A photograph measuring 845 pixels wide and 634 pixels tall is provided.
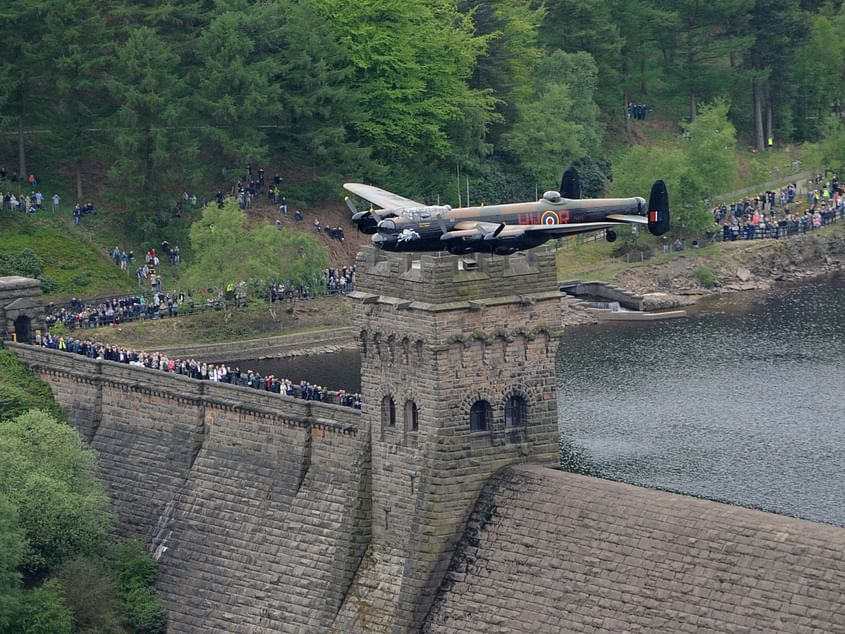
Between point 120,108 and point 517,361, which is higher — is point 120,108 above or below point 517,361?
above

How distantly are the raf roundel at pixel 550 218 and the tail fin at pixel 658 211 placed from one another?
3468 millimetres

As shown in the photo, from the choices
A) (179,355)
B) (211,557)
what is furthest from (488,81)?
(211,557)

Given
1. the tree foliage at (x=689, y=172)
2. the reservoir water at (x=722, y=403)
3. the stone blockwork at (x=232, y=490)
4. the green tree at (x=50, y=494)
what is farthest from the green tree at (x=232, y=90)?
the green tree at (x=50, y=494)

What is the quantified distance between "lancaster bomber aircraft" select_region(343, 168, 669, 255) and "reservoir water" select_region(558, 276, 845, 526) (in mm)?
25656

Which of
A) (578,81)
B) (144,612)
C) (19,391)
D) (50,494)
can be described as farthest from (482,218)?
(578,81)

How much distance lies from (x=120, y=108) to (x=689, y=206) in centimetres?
4536

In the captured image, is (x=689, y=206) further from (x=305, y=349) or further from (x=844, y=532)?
(x=844, y=532)

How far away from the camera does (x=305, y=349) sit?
14562cm

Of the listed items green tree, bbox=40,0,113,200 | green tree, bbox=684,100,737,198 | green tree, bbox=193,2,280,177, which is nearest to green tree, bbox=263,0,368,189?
green tree, bbox=193,2,280,177

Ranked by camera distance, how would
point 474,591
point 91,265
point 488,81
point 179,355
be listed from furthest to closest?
1. point 488,81
2. point 91,265
3. point 179,355
4. point 474,591

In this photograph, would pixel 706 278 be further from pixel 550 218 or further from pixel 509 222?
pixel 509 222

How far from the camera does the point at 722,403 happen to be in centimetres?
12900

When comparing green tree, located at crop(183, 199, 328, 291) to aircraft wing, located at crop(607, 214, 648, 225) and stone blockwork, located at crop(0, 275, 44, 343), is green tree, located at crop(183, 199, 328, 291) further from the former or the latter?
aircraft wing, located at crop(607, 214, 648, 225)

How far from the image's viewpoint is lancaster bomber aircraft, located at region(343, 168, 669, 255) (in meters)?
80.8
